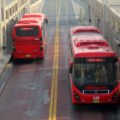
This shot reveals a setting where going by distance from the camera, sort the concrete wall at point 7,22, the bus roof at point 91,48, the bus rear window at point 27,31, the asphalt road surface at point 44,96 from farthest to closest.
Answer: the concrete wall at point 7,22 → the bus rear window at point 27,31 → the bus roof at point 91,48 → the asphalt road surface at point 44,96

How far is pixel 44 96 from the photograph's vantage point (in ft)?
70.3

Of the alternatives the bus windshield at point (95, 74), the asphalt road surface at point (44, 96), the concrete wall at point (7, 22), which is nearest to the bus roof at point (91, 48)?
the bus windshield at point (95, 74)

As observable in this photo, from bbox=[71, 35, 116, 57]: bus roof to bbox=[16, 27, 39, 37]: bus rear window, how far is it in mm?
7085

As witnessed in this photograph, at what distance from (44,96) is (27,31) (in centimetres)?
873

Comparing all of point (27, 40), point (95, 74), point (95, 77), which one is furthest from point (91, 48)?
point (27, 40)

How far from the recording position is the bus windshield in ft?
60.7

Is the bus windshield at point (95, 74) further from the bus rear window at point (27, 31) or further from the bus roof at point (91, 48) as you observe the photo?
the bus rear window at point (27, 31)

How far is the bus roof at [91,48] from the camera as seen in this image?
1880 cm

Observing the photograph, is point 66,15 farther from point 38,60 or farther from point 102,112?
point 102,112

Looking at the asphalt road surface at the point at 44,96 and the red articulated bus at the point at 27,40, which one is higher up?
the red articulated bus at the point at 27,40

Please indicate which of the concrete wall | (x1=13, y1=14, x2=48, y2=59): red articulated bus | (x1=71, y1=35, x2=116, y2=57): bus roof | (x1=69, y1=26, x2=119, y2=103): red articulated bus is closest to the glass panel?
(x1=69, y1=26, x2=119, y2=103): red articulated bus

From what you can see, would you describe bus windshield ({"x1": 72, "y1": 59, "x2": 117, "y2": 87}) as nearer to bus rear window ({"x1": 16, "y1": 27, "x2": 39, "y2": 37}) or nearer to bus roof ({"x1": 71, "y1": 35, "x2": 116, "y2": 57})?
bus roof ({"x1": 71, "y1": 35, "x2": 116, "y2": 57})

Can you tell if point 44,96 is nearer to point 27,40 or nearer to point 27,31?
point 27,40

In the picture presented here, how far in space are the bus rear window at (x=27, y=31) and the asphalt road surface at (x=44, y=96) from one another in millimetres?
2249
